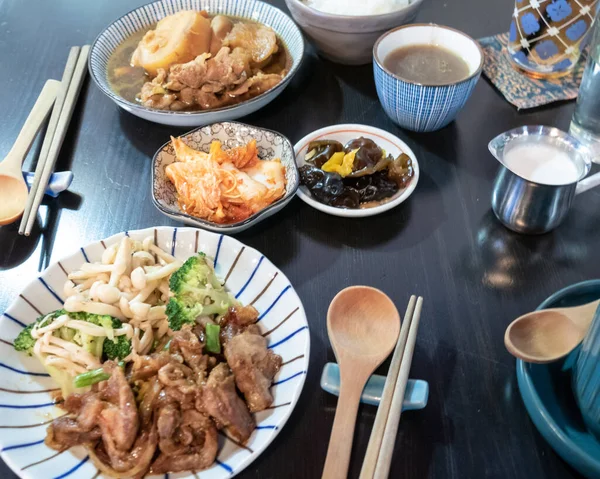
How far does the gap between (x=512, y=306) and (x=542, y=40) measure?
128cm

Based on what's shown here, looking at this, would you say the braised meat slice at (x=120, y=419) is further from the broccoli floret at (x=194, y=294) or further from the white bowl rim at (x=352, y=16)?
the white bowl rim at (x=352, y=16)

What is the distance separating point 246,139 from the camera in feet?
6.27

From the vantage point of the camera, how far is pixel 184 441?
3.85 ft

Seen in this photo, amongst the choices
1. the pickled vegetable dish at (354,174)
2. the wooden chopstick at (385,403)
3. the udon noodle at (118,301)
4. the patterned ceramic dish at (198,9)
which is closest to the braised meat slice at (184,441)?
the udon noodle at (118,301)

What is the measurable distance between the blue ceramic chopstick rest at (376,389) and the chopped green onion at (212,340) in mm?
284

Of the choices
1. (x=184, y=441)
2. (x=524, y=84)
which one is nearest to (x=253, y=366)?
(x=184, y=441)

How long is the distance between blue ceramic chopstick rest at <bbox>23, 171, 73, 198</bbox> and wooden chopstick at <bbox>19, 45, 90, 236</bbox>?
0.09 ft

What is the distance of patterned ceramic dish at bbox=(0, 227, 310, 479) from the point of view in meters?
1.13

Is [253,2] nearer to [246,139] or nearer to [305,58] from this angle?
[305,58]

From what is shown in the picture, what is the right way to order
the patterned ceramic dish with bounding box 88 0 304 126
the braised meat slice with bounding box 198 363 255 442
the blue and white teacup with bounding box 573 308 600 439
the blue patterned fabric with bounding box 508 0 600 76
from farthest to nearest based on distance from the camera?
the blue patterned fabric with bounding box 508 0 600 76 → the patterned ceramic dish with bounding box 88 0 304 126 → the braised meat slice with bounding box 198 363 255 442 → the blue and white teacup with bounding box 573 308 600 439

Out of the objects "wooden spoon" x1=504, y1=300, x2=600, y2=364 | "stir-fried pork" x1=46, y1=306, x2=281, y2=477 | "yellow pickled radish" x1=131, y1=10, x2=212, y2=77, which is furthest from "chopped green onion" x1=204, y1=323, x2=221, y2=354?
"yellow pickled radish" x1=131, y1=10, x2=212, y2=77

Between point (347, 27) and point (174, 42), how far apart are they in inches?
28.6

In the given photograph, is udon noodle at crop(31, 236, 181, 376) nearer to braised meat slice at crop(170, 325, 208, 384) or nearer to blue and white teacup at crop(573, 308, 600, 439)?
braised meat slice at crop(170, 325, 208, 384)

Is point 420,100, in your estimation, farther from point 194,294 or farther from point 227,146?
point 194,294
